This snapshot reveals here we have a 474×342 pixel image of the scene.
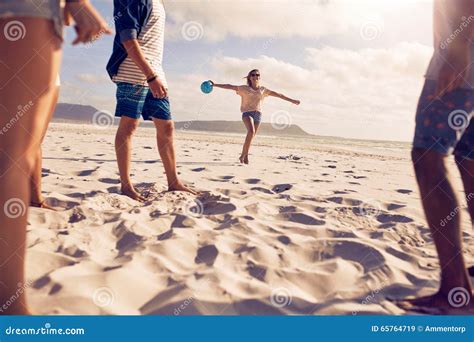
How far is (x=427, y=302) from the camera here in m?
1.77

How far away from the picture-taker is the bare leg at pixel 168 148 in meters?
3.66

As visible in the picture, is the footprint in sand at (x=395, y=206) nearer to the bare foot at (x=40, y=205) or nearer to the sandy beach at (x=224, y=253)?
the sandy beach at (x=224, y=253)

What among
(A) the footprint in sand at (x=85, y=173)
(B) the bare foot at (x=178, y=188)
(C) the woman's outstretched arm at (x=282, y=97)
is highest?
(C) the woman's outstretched arm at (x=282, y=97)

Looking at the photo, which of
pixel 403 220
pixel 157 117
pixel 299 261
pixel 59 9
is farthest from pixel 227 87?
pixel 59 9

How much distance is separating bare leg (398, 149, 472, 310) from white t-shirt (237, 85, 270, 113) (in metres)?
5.80

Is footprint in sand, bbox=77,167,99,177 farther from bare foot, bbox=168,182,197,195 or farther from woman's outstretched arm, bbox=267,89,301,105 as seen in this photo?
woman's outstretched arm, bbox=267,89,301,105

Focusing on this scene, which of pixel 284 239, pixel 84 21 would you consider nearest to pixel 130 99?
pixel 284 239

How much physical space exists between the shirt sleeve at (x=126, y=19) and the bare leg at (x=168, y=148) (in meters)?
0.81

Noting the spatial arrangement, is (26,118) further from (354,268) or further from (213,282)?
(354,268)

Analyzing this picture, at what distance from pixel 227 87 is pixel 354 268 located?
18.6ft

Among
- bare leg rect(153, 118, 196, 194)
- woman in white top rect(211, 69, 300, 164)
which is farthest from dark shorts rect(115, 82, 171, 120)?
woman in white top rect(211, 69, 300, 164)

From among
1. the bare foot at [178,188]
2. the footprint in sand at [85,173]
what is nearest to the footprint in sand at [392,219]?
the bare foot at [178,188]

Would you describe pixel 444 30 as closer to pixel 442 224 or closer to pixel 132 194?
pixel 442 224

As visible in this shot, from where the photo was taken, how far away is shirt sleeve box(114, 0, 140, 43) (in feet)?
10.3
